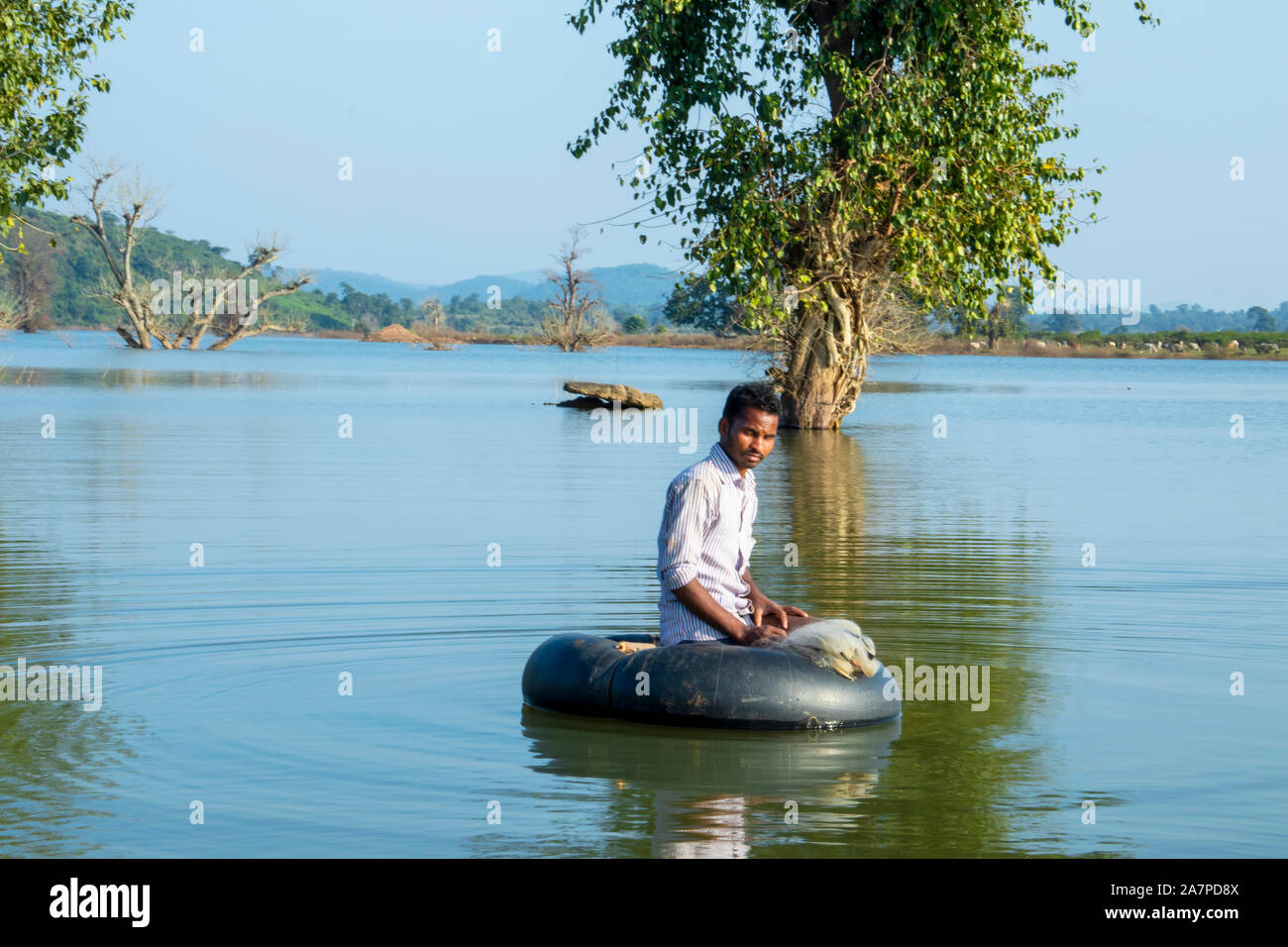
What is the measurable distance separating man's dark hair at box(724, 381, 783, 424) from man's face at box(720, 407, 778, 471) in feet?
0.07

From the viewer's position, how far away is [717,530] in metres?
7.73

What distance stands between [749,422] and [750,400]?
0.11m

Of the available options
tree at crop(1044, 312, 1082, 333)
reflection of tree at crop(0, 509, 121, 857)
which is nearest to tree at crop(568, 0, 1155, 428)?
reflection of tree at crop(0, 509, 121, 857)

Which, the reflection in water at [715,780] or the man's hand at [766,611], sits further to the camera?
the man's hand at [766,611]

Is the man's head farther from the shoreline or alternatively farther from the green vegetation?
the green vegetation

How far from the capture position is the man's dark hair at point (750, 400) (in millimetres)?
7500

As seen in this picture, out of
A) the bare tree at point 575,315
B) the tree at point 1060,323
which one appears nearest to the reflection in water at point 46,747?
the bare tree at point 575,315

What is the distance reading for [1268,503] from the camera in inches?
763

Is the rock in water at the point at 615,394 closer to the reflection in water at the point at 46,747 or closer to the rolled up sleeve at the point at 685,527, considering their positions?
the reflection in water at the point at 46,747

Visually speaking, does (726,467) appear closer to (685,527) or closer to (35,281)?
(685,527)

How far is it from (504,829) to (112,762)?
7.05 ft

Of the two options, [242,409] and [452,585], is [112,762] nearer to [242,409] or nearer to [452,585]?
[452,585]

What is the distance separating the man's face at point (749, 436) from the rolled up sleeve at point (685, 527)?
0.22 metres
